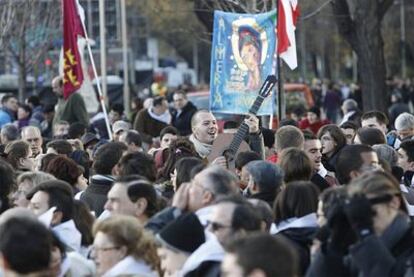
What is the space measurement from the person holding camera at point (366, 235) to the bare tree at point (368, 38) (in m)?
16.4

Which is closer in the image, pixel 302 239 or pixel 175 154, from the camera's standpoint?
pixel 302 239


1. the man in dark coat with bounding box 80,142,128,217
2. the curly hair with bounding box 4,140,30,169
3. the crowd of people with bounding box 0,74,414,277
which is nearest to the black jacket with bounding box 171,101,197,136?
the curly hair with bounding box 4,140,30,169

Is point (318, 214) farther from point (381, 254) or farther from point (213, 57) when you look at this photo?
point (213, 57)

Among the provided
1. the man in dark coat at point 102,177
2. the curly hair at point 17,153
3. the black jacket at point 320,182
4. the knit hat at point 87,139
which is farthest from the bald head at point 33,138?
the black jacket at point 320,182

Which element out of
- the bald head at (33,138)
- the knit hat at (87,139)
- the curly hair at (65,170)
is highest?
the curly hair at (65,170)

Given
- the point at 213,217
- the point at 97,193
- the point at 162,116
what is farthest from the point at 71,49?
the point at 213,217

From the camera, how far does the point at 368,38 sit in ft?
81.7

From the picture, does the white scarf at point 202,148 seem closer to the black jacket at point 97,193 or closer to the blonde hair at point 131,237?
the black jacket at point 97,193

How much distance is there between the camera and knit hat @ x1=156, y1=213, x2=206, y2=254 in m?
8.21

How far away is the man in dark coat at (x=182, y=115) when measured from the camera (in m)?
22.7

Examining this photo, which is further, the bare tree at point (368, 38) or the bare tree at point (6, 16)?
the bare tree at point (6, 16)

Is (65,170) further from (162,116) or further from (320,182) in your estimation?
(162,116)

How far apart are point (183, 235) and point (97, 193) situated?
11.1 ft

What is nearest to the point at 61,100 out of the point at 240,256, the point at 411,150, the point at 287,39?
the point at 287,39
